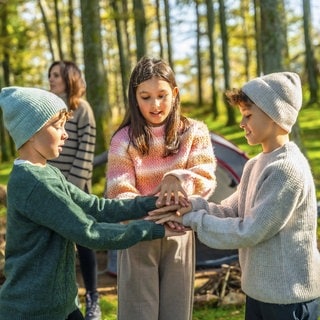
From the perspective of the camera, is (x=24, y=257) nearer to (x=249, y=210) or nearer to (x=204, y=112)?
(x=249, y=210)

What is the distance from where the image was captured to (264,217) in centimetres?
244

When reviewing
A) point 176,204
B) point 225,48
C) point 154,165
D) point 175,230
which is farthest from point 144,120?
point 225,48

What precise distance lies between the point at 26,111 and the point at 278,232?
46.7 inches

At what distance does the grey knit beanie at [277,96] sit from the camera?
2523 mm

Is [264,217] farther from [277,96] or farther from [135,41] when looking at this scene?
[135,41]

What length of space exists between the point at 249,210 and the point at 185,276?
63 cm

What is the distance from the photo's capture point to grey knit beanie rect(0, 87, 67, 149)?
2.45 m

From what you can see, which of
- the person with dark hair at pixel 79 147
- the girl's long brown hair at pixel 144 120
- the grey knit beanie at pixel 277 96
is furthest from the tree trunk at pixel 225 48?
the grey knit beanie at pixel 277 96

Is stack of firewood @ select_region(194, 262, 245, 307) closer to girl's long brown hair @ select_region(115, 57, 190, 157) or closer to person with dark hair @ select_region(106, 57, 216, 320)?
person with dark hair @ select_region(106, 57, 216, 320)

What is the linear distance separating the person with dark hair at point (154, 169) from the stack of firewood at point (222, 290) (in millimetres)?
1744

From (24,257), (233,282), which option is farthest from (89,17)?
(24,257)

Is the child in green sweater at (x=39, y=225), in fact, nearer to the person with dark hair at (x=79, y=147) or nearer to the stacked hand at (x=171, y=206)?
the stacked hand at (x=171, y=206)

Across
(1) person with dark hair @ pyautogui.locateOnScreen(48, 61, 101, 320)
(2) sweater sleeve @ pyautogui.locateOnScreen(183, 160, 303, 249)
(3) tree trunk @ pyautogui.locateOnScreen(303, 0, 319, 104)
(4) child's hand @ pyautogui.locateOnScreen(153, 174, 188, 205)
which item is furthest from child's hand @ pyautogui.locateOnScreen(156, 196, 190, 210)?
(3) tree trunk @ pyautogui.locateOnScreen(303, 0, 319, 104)

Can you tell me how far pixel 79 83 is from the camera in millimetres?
4559
